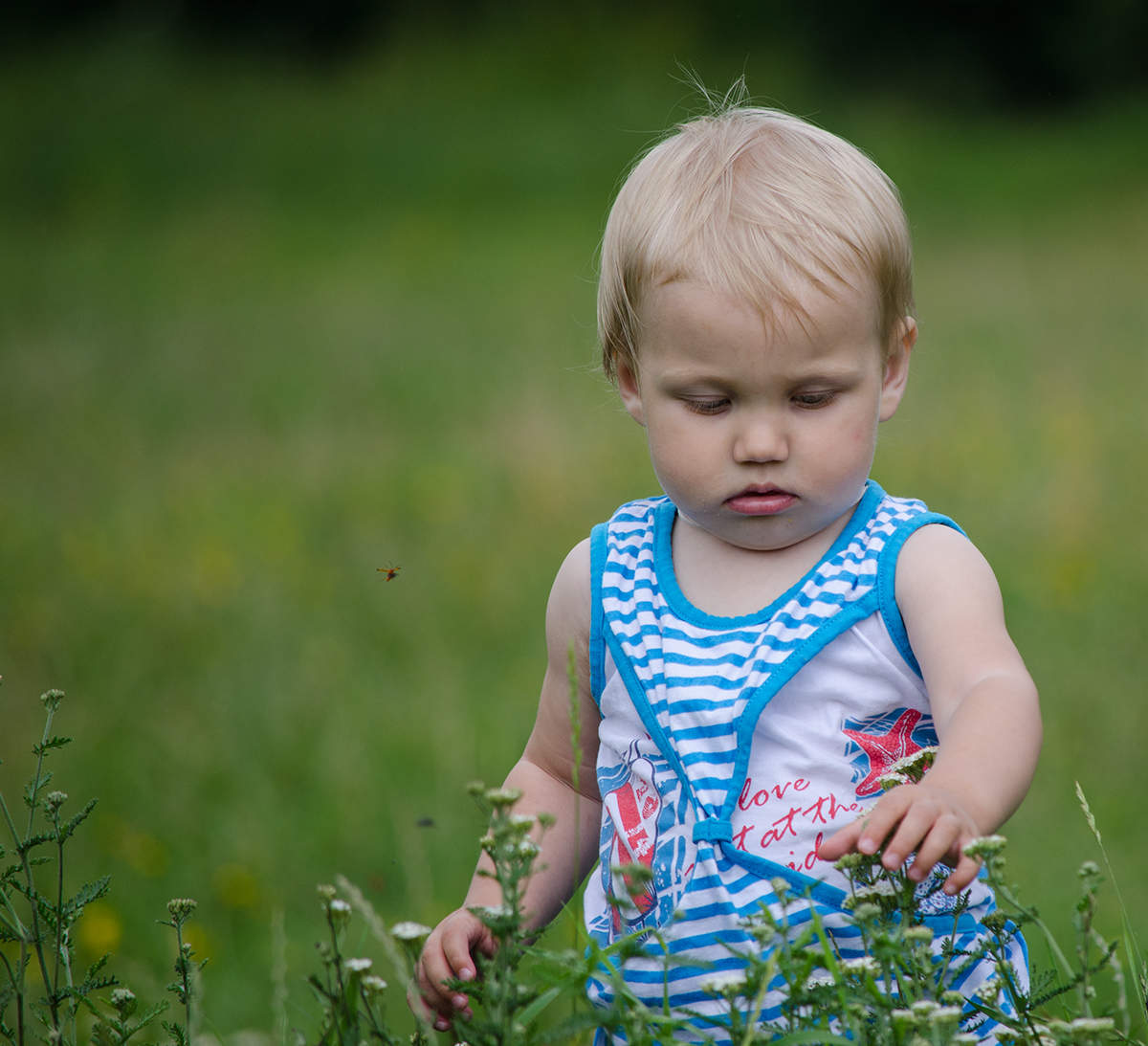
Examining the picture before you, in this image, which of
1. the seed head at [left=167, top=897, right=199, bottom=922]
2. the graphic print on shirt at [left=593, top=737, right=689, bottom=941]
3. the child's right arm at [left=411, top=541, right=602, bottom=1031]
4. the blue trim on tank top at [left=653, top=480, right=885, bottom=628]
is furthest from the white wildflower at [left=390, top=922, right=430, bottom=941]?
the blue trim on tank top at [left=653, top=480, right=885, bottom=628]

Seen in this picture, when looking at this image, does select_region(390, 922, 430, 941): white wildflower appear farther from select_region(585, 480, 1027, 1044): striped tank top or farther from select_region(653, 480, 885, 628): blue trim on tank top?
select_region(653, 480, 885, 628): blue trim on tank top

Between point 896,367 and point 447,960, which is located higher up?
point 896,367

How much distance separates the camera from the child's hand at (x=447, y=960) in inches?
84.7

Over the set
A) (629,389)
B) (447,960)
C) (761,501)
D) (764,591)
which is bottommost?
(447,960)

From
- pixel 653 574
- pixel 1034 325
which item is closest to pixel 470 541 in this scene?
pixel 653 574

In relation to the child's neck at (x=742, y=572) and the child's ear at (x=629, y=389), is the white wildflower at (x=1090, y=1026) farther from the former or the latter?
the child's ear at (x=629, y=389)

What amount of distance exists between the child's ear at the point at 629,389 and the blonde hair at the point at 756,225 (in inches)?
0.5

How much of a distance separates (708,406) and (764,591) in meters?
0.29

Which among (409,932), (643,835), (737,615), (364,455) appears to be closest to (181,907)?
(409,932)

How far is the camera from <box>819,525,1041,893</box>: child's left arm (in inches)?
66.3

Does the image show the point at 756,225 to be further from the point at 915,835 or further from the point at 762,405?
the point at 915,835

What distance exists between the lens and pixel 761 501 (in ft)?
7.20

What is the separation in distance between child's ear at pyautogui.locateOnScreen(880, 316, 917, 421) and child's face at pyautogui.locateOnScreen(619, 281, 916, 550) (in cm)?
7

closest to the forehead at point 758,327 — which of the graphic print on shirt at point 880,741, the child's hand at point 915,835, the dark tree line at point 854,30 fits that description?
the graphic print on shirt at point 880,741
